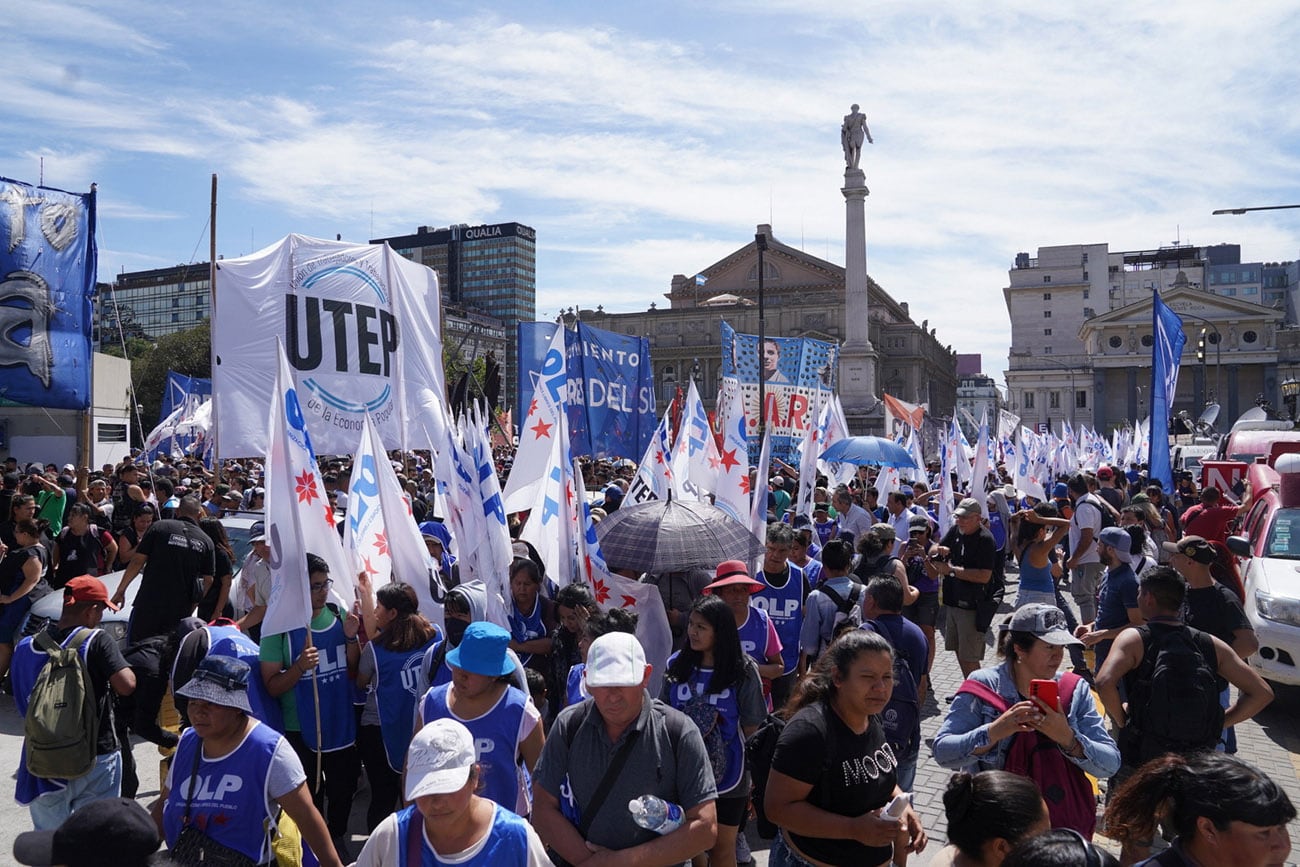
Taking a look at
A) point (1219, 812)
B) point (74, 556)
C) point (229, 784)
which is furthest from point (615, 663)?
→ point (74, 556)

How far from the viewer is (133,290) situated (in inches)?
4439

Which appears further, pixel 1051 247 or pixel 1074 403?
pixel 1051 247

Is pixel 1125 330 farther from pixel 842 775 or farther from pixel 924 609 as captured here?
pixel 842 775

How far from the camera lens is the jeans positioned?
4.09m

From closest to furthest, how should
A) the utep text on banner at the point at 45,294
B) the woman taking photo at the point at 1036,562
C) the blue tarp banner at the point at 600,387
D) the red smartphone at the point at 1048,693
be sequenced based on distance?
the red smartphone at the point at 1048,693, the woman taking photo at the point at 1036,562, the blue tarp banner at the point at 600,387, the utep text on banner at the point at 45,294

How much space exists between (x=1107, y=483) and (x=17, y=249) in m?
17.3

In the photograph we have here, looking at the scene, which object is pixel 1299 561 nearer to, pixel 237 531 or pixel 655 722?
pixel 655 722

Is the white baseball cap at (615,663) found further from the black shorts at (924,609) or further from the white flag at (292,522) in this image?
the black shorts at (924,609)

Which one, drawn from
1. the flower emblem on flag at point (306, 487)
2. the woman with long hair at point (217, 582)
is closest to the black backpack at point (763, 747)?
the flower emblem on flag at point (306, 487)

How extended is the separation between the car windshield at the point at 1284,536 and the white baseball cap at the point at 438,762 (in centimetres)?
839

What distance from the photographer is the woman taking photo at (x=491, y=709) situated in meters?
3.71

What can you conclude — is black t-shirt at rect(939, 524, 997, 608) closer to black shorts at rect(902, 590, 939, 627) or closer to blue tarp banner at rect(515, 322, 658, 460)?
black shorts at rect(902, 590, 939, 627)

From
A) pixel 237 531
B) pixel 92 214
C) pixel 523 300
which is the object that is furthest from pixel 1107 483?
pixel 523 300

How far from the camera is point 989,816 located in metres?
2.61
